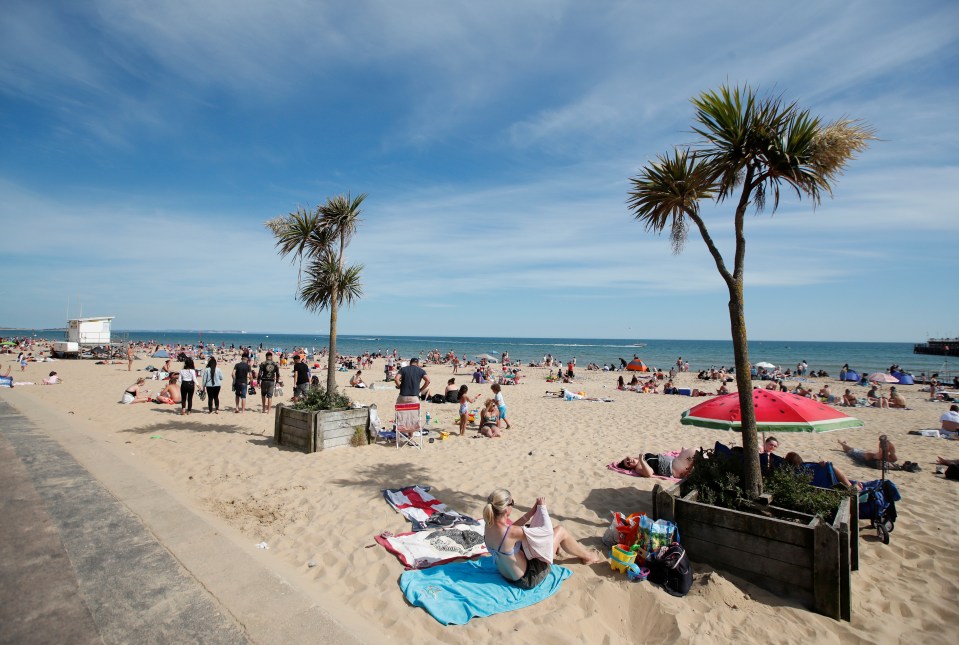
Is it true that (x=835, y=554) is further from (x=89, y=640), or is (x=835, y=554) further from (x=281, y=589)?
(x=89, y=640)

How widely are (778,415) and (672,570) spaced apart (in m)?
2.30

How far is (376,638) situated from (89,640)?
75.0 inches

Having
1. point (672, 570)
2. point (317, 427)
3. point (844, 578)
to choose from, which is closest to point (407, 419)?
point (317, 427)

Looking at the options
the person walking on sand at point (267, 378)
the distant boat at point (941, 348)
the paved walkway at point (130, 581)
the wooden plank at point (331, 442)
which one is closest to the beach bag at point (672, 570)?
the paved walkway at point (130, 581)

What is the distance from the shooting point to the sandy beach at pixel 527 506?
12.3ft

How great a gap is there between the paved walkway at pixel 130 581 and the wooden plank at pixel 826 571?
3.75m

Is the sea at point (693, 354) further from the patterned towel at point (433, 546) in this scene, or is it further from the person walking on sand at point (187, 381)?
the patterned towel at point (433, 546)

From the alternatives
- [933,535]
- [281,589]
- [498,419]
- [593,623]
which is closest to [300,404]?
[498,419]

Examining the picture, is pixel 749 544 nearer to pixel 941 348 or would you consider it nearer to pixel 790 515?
pixel 790 515

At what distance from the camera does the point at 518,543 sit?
4.33 m

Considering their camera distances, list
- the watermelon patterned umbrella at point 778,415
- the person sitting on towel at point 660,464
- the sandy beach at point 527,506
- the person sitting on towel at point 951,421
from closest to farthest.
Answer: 1. the sandy beach at point 527,506
2. the watermelon patterned umbrella at point 778,415
3. the person sitting on towel at point 660,464
4. the person sitting on towel at point 951,421

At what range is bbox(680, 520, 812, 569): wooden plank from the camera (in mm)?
4082

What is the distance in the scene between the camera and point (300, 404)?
30.0 ft

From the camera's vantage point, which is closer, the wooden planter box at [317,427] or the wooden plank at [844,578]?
the wooden plank at [844,578]
